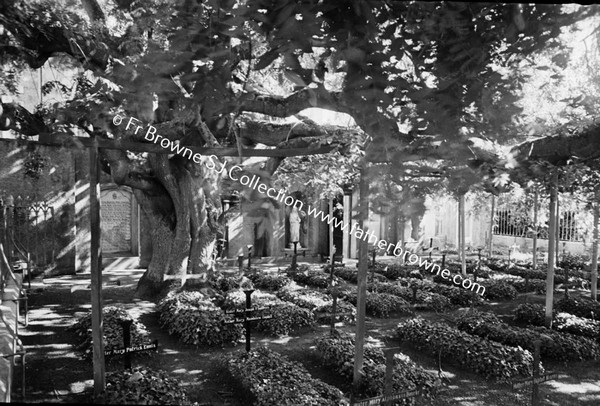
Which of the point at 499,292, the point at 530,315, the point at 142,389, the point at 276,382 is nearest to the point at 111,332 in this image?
the point at 142,389

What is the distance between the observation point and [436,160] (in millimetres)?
1885

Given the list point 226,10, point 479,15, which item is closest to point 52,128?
point 226,10

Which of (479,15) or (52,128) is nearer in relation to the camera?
Result: (479,15)

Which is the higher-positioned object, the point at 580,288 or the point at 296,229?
the point at 296,229

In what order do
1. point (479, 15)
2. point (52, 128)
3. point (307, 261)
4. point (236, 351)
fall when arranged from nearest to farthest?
point (479, 15) < point (52, 128) < point (236, 351) < point (307, 261)

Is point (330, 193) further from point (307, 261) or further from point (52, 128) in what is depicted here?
point (52, 128)

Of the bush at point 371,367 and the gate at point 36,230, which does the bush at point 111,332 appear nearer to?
the bush at point 371,367

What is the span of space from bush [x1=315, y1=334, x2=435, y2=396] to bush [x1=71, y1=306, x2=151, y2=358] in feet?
10.1

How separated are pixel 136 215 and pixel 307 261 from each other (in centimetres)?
798

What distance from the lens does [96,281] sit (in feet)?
14.5

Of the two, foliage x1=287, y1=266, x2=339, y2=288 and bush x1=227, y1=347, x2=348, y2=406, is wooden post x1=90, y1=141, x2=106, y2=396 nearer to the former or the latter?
bush x1=227, y1=347, x2=348, y2=406

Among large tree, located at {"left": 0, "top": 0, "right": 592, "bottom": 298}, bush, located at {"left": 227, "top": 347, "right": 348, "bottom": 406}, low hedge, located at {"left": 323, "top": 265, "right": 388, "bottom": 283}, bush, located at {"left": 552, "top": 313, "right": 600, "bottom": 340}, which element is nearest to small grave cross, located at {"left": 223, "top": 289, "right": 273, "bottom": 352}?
bush, located at {"left": 227, "top": 347, "right": 348, "bottom": 406}

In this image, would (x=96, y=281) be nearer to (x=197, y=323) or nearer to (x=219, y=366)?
(x=219, y=366)

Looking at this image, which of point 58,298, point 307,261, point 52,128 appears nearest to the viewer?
point 52,128
